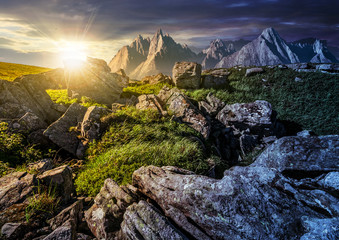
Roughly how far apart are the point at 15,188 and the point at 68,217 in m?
1.87

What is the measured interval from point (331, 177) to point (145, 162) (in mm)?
6137

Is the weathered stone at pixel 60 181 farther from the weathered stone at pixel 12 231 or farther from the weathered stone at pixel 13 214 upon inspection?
the weathered stone at pixel 12 231

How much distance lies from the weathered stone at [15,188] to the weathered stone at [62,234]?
5.42 ft

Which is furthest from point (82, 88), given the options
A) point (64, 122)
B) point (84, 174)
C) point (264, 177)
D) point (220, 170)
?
point (264, 177)

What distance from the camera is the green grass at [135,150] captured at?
638 centimetres

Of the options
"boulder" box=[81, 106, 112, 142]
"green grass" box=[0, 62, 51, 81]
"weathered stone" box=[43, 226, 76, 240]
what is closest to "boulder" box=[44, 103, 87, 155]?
"boulder" box=[81, 106, 112, 142]


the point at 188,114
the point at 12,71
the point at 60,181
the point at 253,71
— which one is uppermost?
the point at 12,71

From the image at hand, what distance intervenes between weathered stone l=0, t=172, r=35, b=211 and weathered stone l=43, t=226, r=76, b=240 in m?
1.65

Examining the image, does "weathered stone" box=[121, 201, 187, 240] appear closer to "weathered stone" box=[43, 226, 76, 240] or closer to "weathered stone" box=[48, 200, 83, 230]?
"weathered stone" box=[43, 226, 76, 240]

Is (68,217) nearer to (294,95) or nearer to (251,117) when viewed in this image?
(251,117)

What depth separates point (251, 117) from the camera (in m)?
12.0

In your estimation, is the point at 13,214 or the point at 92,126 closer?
the point at 13,214

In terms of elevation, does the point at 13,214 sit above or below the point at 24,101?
below

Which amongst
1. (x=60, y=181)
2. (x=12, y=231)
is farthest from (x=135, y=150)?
(x=12, y=231)
